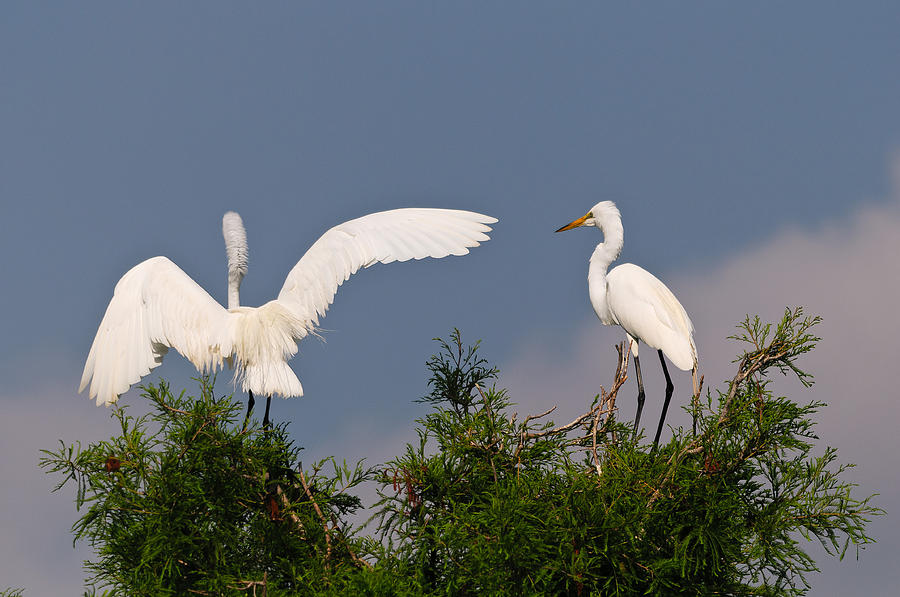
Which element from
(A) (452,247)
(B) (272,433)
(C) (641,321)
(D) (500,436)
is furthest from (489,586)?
(C) (641,321)

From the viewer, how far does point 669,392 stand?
8.81 metres

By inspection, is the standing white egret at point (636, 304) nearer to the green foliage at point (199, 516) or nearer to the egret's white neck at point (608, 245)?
the egret's white neck at point (608, 245)

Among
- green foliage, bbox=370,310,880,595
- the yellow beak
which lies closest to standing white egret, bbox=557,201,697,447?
the yellow beak

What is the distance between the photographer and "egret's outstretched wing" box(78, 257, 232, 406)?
6.86 meters

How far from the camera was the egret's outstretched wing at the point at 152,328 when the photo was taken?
22.5 feet

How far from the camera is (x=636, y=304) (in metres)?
8.89

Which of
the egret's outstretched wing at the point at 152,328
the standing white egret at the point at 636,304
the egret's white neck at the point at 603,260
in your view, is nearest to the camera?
the egret's outstretched wing at the point at 152,328

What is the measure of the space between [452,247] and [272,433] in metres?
2.54

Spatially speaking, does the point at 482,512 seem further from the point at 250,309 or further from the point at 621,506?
the point at 250,309

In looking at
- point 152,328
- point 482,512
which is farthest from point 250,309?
point 482,512

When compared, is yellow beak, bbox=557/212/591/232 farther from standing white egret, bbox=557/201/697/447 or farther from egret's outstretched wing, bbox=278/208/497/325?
egret's outstretched wing, bbox=278/208/497/325

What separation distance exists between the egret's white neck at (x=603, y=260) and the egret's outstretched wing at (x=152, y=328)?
160 inches

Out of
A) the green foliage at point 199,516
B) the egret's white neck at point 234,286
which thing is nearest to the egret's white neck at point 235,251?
the egret's white neck at point 234,286

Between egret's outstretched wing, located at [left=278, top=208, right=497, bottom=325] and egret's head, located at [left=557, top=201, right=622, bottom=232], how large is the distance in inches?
82.6
